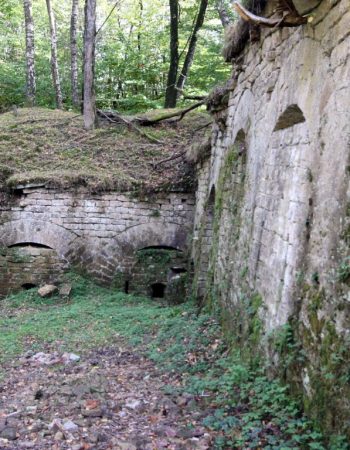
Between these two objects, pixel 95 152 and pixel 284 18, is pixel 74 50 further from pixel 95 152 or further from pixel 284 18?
pixel 284 18

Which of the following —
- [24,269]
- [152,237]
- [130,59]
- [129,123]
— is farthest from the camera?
[130,59]

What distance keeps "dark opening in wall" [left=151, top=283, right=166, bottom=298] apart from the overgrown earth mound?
1967 millimetres

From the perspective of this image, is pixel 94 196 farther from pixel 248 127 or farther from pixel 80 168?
pixel 248 127

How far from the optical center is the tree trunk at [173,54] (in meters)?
12.7

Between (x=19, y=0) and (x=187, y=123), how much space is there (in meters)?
11.4

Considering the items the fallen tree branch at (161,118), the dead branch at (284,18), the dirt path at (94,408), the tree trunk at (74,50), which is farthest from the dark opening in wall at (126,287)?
the tree trunk at (74,50)

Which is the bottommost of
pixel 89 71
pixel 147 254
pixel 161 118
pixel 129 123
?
pixel 147 254

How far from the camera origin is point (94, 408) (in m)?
4.25

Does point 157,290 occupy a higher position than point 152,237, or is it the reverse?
point 152,237

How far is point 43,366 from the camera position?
5.48 metres

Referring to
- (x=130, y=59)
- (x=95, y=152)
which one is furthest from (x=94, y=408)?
(x=130, y=59)

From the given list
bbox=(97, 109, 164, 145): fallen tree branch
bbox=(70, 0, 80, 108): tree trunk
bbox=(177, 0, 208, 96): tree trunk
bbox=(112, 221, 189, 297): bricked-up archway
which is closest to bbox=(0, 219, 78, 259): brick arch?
bbox=(112, 221, 189, 297): bricked-up archway

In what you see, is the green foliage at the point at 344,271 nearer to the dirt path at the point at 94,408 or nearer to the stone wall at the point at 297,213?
the stone wall at the point at 297,213

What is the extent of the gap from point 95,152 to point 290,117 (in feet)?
24.0
